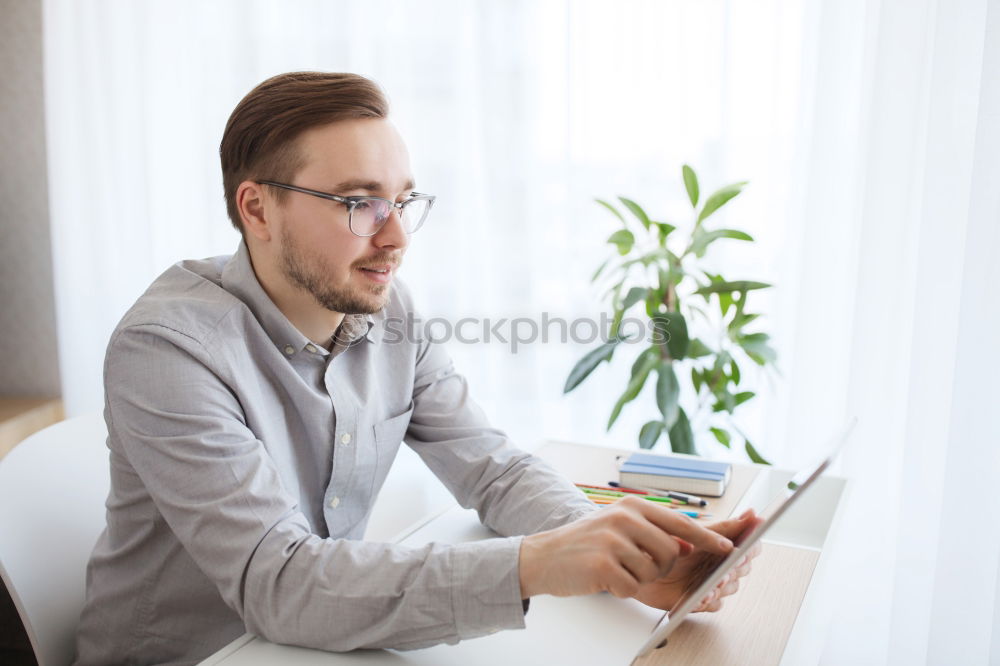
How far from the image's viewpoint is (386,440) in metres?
1.27

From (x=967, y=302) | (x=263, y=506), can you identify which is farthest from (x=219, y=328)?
(x=967, y=302)

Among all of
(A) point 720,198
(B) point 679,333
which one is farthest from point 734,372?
(A) point 720,198

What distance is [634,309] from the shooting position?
2342 mm

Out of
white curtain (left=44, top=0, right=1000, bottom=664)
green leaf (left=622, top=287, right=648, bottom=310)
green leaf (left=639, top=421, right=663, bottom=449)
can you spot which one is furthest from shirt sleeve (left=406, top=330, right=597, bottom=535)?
white curtain (left=44, top=0, right=1000, bottom=664)

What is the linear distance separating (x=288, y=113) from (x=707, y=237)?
114 centimetres

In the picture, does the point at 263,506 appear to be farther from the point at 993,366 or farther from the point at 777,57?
the point at 777,57

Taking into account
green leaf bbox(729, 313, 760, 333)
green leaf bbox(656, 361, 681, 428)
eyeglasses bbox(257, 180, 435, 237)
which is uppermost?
eyeglasses bbox(257, 180, 435, 237)

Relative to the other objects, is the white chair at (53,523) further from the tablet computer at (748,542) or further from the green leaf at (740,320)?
the green leaf at (740,320)

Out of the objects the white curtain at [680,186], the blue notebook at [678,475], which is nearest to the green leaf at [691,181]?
A: the white curtain at [680,186]

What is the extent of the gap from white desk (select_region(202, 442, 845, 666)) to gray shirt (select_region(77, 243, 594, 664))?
Answer: 0.03m

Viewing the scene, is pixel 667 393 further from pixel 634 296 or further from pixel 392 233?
pixel 392 233

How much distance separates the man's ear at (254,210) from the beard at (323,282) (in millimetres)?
40

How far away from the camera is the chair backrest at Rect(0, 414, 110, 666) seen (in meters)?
1.06

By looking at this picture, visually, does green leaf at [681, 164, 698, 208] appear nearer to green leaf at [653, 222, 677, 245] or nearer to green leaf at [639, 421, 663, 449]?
green leaf at [653, 222, 677, 245]
